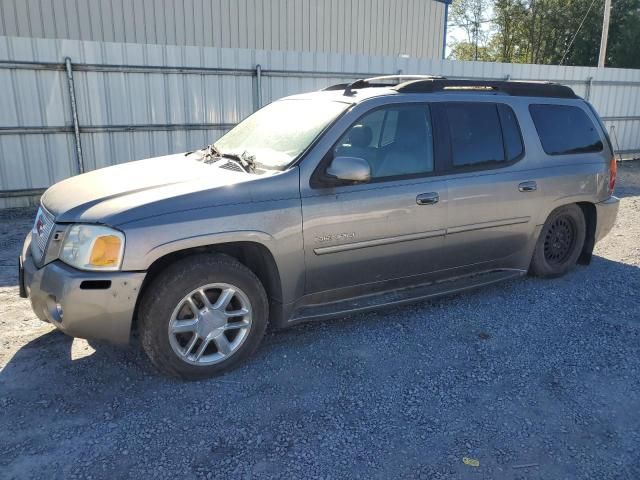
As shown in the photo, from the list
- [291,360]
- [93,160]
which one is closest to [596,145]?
[291,360]

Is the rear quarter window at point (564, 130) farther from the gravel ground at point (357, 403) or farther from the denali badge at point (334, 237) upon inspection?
the denali badge at point (334, 237)

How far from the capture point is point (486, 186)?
4.46 meters

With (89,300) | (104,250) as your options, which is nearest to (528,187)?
(104,250)

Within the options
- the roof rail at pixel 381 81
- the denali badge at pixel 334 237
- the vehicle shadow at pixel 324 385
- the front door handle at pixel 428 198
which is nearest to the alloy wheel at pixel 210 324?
the vehicle shadow at pixel 324 385

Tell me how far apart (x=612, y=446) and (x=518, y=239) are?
7.33ft

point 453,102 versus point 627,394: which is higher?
point 453,102

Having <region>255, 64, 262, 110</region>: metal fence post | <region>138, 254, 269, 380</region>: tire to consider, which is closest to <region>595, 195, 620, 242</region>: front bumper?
<region>138, 254, 269, 380</region>: tire

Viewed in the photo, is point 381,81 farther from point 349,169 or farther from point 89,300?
point 89,300

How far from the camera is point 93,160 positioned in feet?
27.8

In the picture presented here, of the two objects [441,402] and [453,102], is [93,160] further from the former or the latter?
[441,402]

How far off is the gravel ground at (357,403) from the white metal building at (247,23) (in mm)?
8185

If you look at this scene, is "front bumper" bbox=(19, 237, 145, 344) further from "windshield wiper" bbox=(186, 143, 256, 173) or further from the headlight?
"windshield wiper" bbox=(186, 143, 256, 173)

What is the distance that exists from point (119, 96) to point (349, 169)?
614cm

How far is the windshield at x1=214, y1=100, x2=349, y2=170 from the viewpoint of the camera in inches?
151
